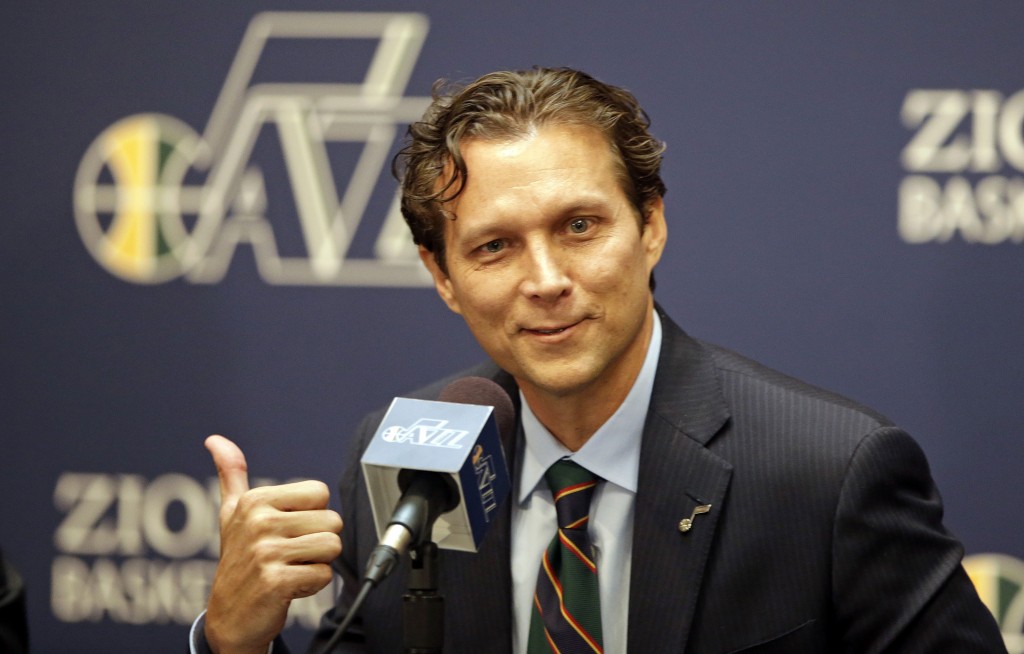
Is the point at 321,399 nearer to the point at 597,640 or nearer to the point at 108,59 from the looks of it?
the point at 108,59

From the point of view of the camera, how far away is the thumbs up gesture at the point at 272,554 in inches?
62.7

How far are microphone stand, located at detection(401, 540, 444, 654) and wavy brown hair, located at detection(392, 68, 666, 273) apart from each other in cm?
78

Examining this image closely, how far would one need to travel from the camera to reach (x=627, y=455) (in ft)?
6.75

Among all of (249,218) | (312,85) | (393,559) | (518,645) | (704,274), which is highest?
(312,85)

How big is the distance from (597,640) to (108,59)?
6.42 ft

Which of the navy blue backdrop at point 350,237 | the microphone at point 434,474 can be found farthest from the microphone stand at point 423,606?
the navy blue backdrop at point 350,237

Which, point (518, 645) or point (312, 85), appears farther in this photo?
point (312, 85)

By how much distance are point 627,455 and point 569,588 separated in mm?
256

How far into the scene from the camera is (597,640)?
6.25 feet

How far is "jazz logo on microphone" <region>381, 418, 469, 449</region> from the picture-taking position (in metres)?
1.43

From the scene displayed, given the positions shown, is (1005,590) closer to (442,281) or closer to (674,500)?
(674,500)

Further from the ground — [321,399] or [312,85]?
[312,85]

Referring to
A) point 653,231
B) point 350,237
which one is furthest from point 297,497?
point 350,237

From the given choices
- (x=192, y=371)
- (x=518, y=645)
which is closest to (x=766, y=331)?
(x=518, y=645)
